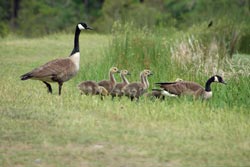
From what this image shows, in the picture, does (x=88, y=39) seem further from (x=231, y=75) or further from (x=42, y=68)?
(x=42, y=68)

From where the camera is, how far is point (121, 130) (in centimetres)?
904

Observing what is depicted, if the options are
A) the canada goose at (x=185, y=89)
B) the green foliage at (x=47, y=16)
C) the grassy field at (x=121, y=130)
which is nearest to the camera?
the grassy field at (x=121, y=130)

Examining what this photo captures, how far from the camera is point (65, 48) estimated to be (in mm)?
22594

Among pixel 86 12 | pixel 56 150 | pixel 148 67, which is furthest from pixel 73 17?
pixel 56 150

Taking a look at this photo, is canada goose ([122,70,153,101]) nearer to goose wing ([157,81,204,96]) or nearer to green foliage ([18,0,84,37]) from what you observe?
goose wing ([157,81,204,96])

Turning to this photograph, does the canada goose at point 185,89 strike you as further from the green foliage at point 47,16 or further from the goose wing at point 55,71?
the green foliage at point 47,16

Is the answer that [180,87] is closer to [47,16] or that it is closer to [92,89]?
[92,89]

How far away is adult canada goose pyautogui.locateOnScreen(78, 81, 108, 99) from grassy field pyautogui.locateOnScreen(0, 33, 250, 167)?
283 mm

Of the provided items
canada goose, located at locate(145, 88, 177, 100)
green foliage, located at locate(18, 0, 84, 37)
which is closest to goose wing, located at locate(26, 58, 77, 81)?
canada goose, located at locate(145, 88, 177, 100)

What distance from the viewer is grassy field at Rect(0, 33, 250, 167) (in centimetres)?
789

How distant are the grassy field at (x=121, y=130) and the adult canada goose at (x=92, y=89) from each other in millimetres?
283

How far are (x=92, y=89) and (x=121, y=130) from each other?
2994 millimetres

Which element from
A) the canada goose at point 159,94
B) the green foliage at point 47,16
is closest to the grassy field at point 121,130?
the canada goose at point 159,94

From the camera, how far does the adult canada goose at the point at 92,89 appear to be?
11953 mm
